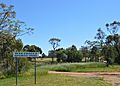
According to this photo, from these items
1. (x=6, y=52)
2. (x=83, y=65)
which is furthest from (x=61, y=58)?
(x=6, y=52)

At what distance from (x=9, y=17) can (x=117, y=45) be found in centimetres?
5733

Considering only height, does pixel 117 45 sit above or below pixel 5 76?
above

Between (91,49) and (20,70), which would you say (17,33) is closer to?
(20,70)

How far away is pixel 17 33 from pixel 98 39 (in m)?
56.8

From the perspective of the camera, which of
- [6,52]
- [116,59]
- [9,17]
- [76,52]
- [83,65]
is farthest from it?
[76,52]

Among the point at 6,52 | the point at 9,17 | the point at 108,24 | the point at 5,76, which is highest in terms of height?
the point at 108,24

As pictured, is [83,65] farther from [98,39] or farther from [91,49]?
[91,49]

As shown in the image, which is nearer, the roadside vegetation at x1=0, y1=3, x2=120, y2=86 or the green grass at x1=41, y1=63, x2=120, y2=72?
the roadside vegetation at x1=0, y1=3, x2=120, y2=86

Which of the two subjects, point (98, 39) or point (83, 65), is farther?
point (98, 39)

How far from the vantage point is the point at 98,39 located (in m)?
85.6

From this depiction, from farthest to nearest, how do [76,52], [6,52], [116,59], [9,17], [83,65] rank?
[76,52], [116,59], [83,65], [6,52], [9,17]

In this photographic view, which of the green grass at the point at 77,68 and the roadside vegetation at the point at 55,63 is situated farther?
the green grass at the point at 77,68

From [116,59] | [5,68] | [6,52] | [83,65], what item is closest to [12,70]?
[5,68]

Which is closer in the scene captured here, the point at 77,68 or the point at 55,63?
the point at 77,68
